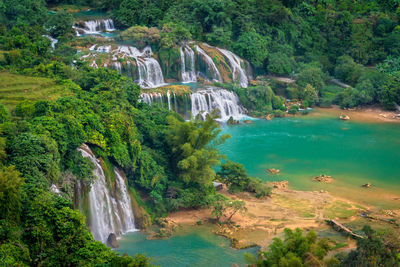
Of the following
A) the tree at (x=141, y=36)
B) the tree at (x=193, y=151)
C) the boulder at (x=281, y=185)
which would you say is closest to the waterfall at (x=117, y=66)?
the tree at (x=141, y=36)

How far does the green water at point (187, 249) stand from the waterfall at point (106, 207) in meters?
0.53

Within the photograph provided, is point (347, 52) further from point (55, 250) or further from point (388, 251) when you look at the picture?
point (55, 250)

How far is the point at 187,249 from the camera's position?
16500 mm

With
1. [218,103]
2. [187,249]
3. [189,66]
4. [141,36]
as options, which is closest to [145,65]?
[141,36]

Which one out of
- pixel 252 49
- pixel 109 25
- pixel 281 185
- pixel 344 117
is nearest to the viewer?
pixel 281 185

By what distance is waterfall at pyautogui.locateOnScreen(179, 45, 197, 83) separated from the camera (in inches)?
1325

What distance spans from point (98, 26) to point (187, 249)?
82.8ft

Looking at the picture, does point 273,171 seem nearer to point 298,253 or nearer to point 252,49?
point 298,253

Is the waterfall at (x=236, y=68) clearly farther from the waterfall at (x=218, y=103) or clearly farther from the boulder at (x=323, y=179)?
the boulder at (x=323, y=179)

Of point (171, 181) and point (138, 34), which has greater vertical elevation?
point (138, 34)

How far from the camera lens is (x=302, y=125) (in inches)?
1214

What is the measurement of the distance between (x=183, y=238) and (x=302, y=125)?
51.3 feet

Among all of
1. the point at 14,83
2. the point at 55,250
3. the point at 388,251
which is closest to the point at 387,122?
the point at 388,251

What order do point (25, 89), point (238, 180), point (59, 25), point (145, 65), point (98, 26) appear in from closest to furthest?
point (25, 89) → point (238, 180) → point (145, 65) → point (59, 25) → point (98, 26)
